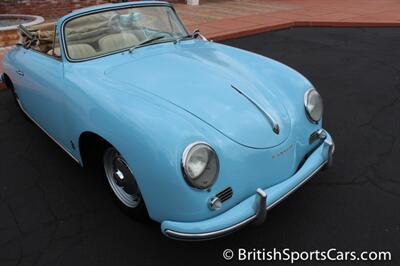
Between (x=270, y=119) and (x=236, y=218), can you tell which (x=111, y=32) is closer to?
(x=270, y=119)

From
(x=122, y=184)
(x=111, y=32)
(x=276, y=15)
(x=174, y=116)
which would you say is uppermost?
(x=111, y=32)

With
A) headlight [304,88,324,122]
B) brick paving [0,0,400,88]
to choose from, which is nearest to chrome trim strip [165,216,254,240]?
headlight [304,88,324,122]

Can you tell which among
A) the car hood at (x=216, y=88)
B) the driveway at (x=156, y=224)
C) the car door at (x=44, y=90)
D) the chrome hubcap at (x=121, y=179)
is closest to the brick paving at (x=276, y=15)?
the car door at (x=44, y=90)

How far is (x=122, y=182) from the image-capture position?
2.54m

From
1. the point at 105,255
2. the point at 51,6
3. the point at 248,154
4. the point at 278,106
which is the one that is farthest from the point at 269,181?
the point at 51,6

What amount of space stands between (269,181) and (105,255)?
1140mm

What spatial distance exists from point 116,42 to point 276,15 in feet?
26.3

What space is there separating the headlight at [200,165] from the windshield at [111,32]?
1.46m

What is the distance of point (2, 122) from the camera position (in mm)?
4312

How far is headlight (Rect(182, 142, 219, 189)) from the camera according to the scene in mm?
1985

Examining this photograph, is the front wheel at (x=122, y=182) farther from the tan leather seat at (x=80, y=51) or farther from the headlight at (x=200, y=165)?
the tan leather seat at (x=80, y=51)

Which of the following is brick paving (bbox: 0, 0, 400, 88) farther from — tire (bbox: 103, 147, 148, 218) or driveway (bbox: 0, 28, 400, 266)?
tire (bbox: 103, 147, 148, 218)

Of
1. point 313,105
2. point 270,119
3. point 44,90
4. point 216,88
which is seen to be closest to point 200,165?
point 270,119

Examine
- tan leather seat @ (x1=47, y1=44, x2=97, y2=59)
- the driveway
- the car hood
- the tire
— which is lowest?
the driveway
